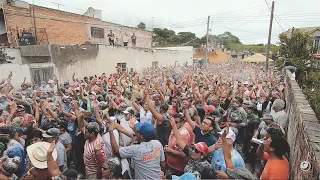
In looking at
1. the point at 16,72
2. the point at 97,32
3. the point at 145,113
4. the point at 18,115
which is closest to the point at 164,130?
the point at 145,113

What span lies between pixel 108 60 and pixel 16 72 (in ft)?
20.9

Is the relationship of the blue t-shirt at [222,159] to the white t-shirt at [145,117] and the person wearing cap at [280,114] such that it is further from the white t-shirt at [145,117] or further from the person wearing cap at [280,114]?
the person wearing cap at [280,114]

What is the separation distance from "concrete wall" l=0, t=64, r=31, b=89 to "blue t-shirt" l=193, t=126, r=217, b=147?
10.9 meters

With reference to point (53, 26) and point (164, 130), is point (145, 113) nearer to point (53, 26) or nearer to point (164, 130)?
point (164, 130)

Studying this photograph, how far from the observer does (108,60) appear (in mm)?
17125

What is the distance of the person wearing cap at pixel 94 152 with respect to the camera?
11.0 feet

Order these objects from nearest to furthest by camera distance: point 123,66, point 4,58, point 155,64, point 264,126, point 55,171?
point 55,171 → point 264,126 → point 4,58 → point 123,66 → point 155,64

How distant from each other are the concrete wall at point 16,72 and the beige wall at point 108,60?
1.82 m

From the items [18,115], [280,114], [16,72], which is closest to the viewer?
[18,115]

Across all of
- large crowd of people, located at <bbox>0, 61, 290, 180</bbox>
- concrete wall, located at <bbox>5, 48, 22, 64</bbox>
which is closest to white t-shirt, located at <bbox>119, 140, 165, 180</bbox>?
large crowd of people, located at <bbox>0, 61, 290, 180</bbox>

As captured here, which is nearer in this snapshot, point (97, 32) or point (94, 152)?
point (94, 152)

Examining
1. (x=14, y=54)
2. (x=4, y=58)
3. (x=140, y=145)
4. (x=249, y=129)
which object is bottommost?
(x=249, y=129)

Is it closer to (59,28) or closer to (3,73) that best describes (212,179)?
(3,73)

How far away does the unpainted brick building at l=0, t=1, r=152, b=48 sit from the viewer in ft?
54.7
